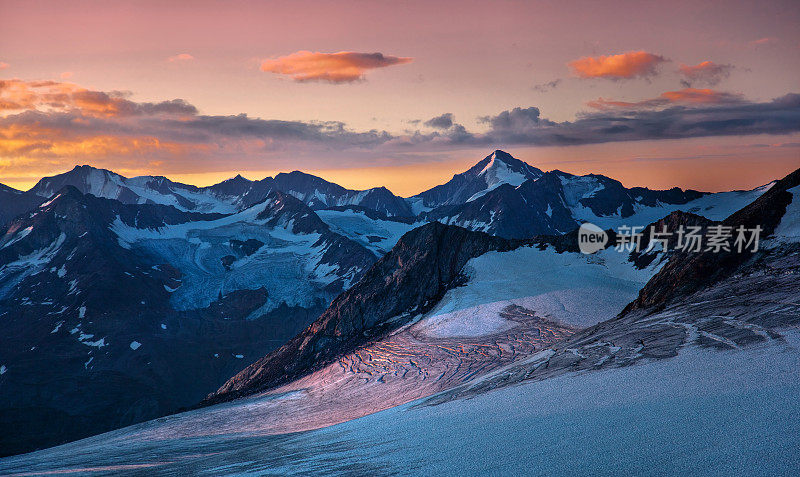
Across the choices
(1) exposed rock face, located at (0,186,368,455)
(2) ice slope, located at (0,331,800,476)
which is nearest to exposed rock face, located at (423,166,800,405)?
(2) ice slope, located at (0,331,800,476)

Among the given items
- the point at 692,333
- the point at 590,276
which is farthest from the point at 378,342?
the point at 692,333

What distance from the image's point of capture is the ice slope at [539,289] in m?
58.9

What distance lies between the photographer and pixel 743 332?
23.8m

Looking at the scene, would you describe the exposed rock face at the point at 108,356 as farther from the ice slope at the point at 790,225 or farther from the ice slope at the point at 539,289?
the ice slope at the point at 790,225

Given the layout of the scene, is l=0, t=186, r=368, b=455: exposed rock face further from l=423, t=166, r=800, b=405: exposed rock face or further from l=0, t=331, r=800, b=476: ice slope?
l=0, t=331, r=800, b=476: ice slope

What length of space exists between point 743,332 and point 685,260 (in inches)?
1124

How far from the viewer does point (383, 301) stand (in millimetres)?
81062

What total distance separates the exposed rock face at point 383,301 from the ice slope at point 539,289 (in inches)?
166

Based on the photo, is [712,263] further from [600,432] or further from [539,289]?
[600,432]

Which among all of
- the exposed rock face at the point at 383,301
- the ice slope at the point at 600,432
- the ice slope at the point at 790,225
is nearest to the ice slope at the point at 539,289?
the exposed rock face at the point at 383,301

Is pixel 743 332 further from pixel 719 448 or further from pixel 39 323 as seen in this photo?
pixel 39 323

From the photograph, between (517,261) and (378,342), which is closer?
(378,342)

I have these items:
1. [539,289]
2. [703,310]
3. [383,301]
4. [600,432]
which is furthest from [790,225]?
[383,301]

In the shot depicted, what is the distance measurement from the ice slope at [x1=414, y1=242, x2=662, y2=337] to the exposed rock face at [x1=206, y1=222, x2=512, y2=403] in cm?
422
